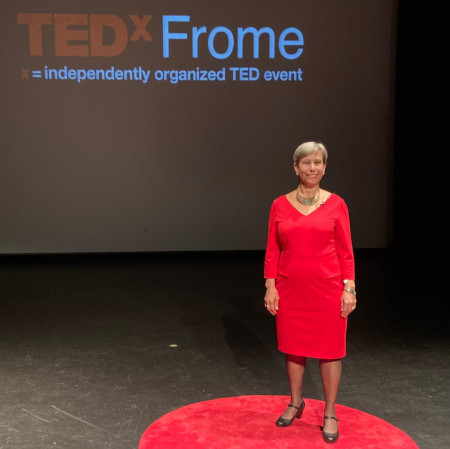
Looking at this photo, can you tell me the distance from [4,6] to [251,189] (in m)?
3.23

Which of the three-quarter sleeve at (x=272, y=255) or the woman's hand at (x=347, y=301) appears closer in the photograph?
the woman's hand at (x=347, y=301)

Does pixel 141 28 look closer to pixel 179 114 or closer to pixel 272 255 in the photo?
pixel 179 114

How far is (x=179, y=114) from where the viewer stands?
749cm

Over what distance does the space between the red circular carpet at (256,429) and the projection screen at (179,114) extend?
4.26 metres

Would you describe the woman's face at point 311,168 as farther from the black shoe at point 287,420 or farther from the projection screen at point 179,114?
the projection screen at point 179,114

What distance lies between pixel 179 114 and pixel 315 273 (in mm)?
4709

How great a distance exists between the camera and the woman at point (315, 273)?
3086 mm

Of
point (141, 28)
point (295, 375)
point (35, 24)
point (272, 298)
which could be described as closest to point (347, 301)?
point (272, 298)

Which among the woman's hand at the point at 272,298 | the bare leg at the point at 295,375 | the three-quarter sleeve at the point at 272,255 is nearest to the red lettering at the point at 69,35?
the three-quarter sleeve at the point at 272,255

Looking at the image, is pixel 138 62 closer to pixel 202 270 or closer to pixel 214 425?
pixel 202 270

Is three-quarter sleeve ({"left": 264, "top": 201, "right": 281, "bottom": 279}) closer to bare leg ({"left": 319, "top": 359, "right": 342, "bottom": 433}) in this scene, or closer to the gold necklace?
the gold necklace

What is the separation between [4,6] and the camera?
7.14 meters

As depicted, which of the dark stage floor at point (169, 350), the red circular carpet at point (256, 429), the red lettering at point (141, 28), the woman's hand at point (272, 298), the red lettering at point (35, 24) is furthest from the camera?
the red lettering at point (141, 28)

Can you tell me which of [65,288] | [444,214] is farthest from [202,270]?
[444,214]
